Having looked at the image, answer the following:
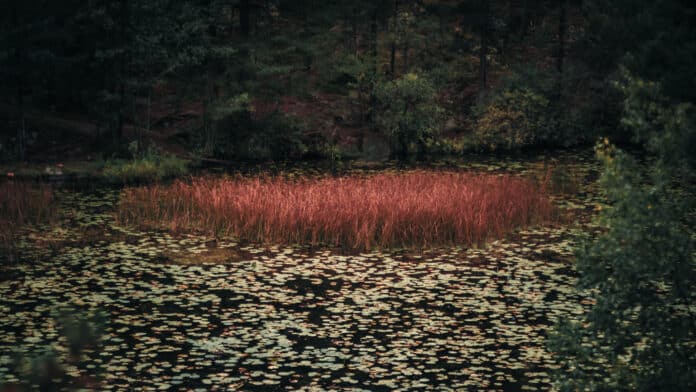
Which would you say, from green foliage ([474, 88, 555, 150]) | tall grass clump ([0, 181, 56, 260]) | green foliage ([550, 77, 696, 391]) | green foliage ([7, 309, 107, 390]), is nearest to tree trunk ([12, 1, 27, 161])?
tall grass clump ([0, 181, 56, 260])

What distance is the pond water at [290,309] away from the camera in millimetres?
9172

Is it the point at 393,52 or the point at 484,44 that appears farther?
the point at 484,44

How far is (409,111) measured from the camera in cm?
3222

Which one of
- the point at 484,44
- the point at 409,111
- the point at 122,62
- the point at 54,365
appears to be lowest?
the point at 54,365

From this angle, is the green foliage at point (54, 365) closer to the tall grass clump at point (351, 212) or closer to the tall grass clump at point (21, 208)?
the tall grass clump at point (351, 212)

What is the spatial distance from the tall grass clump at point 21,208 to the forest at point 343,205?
8 centimetres

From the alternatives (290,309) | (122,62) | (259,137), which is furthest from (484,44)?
(290,309)

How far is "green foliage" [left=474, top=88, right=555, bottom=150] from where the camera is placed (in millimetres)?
32562

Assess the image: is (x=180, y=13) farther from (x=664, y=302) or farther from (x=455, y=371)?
(x=664, y=302)

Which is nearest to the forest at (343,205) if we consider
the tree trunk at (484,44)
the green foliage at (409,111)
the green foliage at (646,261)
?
the green foliage at (646,261)

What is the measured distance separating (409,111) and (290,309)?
21321 millimetres

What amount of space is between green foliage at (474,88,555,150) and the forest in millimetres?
100

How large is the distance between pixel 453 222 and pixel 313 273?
364 cm

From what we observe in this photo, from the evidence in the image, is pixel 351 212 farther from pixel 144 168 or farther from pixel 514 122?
pixel 514 122
